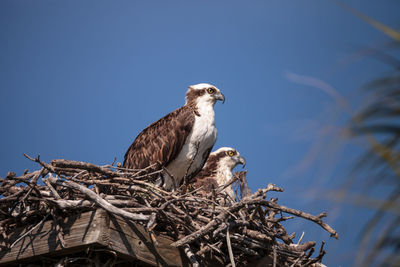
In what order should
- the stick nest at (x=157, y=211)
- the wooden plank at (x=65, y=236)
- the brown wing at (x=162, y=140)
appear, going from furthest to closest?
the brown wing at (x=162, y=140) < the stick nest at (x=157, y=211) < the wooden plank at (x=65, y=236)

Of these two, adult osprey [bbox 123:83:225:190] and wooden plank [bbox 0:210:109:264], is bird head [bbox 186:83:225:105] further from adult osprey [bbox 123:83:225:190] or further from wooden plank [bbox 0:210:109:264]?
wooden plank [bbox 0:210:109:264]

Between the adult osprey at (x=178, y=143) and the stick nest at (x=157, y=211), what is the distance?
2261 mm

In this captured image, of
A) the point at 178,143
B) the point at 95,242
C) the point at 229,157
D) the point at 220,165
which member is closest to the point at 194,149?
the point at 178,143

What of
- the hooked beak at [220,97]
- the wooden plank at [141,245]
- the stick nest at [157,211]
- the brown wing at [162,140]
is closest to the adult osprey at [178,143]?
the brown wing at [162,140]

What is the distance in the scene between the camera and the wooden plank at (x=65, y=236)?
344cm

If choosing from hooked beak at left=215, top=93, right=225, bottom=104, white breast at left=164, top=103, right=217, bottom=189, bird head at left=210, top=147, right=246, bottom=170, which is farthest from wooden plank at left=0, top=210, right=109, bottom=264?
bird head at left=210, top=147, right=246, bottom=170

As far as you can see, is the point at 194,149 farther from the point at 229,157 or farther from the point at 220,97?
the point at 229,157

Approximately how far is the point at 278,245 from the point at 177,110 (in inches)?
133

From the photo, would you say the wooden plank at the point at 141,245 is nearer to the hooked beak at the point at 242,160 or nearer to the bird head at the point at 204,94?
the bird head at the point at 204,94

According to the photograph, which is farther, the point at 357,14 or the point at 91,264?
the point at 91,264

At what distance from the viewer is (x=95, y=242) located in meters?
3.38

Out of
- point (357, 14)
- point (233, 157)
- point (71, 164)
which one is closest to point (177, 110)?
point (233, 157)

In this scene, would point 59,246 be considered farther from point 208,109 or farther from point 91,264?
point 208,109

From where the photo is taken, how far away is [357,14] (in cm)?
108
